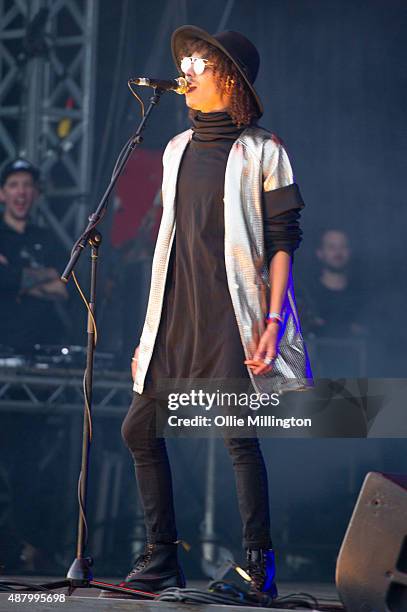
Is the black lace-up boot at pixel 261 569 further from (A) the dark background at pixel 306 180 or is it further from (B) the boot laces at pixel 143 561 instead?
(A) the dark background at pixel 306 180

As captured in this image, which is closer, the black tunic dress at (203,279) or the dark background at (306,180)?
the black tunic dress at (203,279)

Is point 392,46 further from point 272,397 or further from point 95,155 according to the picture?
point 272,397

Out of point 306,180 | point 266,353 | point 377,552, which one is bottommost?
point 377,552

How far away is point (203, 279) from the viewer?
9.21 ft

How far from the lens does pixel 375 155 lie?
6648mm

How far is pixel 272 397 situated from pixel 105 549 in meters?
2.87

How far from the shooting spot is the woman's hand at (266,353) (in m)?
2.68

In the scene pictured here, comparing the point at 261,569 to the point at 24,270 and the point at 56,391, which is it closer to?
the point at 56,391

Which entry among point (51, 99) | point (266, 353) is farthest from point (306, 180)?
point (266, 353)

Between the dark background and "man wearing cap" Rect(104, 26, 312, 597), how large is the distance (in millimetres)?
2670

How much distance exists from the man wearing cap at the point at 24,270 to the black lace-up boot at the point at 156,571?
288cm

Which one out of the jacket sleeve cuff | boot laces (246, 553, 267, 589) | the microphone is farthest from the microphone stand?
the jacket sleeve cuff

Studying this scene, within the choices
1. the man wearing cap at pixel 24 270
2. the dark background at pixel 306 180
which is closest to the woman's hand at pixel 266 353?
the dark background at pixel 306 180

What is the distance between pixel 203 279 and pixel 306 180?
4081 millimetres
